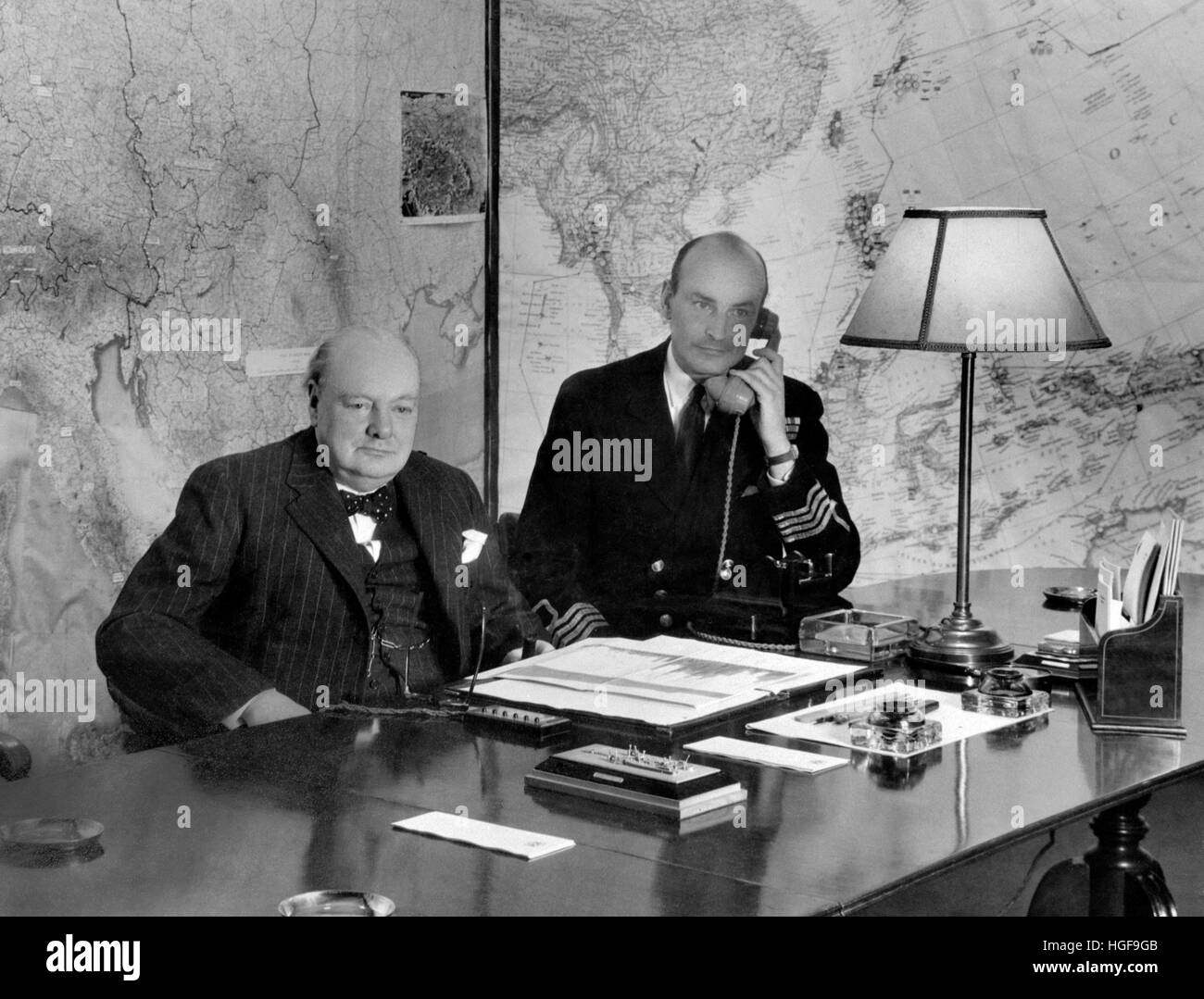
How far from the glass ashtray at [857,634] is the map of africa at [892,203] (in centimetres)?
129

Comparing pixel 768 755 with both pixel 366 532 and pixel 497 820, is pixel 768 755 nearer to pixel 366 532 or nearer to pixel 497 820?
pixel 497 820

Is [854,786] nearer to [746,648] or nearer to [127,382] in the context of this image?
[746,648]

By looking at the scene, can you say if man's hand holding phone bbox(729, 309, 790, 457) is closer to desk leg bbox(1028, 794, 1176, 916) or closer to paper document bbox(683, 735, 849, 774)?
desk leg bbox(1028, 794, 1176, 916)

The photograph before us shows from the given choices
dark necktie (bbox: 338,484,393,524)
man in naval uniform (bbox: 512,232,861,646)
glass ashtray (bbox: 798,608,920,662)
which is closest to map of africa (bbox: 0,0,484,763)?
dark necktie (bbox: 338,484,393,524)

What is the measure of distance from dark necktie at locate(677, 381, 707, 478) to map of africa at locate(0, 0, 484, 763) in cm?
74

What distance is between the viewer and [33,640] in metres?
3.00

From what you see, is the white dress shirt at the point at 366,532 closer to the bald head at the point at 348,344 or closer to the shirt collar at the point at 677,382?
the bald head at the point at 348,344

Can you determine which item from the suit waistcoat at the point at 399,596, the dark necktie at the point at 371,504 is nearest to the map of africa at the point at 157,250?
the dark necktie at the point at 371,504

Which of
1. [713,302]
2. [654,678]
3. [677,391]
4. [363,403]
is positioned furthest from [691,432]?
[654,678]

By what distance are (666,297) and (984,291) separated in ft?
5.46

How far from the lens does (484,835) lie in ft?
5.16

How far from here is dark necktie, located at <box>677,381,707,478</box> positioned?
151 inches
